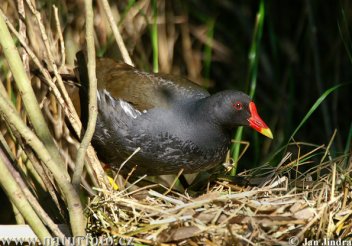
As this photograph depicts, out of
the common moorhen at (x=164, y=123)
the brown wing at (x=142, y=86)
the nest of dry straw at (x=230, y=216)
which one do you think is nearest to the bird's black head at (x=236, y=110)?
the common moorhen at (x=164, y=123)

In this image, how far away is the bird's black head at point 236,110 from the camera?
3.46 m

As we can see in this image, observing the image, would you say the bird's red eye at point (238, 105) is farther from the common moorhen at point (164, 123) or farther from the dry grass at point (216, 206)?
the dry grass at point (216, 206)

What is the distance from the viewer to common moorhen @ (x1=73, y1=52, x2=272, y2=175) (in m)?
3.41

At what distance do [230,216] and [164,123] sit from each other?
86cm

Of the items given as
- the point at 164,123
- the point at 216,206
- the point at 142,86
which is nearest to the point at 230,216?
the point at 216,206

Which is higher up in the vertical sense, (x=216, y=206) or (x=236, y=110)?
(x=236, y=110)

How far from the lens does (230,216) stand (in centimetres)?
269

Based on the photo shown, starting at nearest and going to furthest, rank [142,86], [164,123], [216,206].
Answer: [216,206]
[164,123]
[142,86]

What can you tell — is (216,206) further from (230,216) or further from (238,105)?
(238,105)

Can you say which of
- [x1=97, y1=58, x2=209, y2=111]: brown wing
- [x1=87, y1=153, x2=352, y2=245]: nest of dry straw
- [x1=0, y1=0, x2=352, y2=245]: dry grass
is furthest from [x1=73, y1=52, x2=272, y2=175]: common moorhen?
[x1=87, y1=153, x2=352, y2=245]: nest of dry straw

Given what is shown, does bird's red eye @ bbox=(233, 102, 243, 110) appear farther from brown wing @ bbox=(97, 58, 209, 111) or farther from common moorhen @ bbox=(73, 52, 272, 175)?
brown wing @ bbox=(97, 58, 209, 111)

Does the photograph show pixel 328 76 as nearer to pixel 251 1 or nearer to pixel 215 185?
pixel 251 1

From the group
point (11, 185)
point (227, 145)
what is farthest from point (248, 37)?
point (11, 185)

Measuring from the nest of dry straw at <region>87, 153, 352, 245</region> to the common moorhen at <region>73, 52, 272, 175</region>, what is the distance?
1.29 ft
